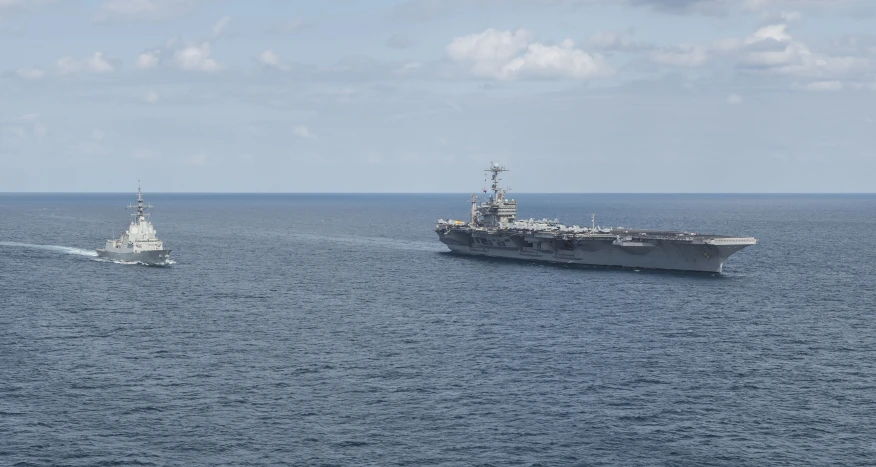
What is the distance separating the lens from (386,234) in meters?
154

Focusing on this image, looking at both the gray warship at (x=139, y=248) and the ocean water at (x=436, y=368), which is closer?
the ocean water at (x=436, y=368)

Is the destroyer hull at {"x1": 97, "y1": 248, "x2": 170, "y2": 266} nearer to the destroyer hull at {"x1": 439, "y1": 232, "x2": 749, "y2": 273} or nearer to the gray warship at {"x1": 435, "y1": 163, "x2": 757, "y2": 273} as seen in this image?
the gray warship at {"x1": 435, "y1": 163, "x2": 757, "y2": 273}

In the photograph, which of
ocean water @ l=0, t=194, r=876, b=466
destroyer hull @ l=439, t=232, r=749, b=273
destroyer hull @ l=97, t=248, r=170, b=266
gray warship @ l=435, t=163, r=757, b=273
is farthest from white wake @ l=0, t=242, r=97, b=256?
destroyer hull @ l=439, t=232, r=749, b=273

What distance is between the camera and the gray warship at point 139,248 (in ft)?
309

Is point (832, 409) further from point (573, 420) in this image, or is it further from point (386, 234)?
point (386, 234)

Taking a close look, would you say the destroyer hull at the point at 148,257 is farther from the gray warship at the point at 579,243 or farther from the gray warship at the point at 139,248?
the gray warship at the point at 579,243

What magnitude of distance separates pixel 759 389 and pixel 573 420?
11264 mm

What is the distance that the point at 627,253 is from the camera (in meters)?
90.1

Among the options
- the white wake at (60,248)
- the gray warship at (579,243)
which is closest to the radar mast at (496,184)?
the gray warship at (579,243)

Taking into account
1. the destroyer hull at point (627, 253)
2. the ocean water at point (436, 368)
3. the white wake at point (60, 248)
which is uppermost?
the destroyer hull at point (627, 253)

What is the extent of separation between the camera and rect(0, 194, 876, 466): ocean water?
3572 cm

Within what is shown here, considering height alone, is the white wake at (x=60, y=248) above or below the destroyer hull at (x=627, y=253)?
below

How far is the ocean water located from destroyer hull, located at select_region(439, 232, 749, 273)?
1976 millimetres

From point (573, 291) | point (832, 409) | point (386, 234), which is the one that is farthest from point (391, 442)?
point (386, 234)
